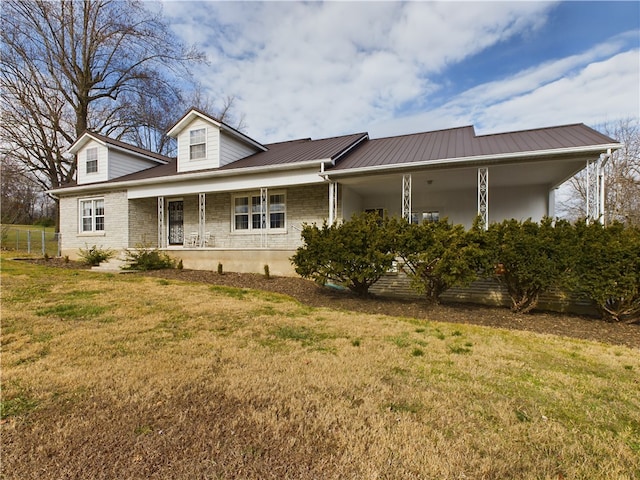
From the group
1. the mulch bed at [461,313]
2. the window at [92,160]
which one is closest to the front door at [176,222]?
the window at [92,160]

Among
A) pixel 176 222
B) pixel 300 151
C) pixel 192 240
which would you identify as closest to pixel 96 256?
pixel 176 222

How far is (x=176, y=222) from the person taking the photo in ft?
50.0

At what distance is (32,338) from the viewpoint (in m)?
4.10

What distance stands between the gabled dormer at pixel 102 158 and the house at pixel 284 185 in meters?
0.05

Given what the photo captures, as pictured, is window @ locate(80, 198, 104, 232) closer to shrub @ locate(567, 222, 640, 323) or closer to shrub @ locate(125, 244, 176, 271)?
shrub @ locate(125, 244, 176, 271)

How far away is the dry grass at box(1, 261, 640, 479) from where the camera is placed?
1952 mm

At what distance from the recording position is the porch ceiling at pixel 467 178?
8977 mm

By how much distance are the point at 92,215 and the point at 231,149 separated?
8.03 m

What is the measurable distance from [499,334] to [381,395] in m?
3.58

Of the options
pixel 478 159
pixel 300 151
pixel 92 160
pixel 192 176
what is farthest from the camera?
pixel 92 160

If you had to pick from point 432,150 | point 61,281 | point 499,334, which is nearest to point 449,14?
point 432,150

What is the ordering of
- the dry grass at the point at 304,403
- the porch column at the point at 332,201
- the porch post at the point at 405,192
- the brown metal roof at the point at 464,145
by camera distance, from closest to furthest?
the dry grass at the point at 304,403 → the brown metal roof at the point at 464,145 → the porch post at the point at 405,192 → the porch column at the point at 332,201

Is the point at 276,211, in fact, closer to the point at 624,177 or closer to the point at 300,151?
the point at 300,151

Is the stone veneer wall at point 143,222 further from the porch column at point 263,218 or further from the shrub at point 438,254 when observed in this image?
the shrub at point 438,254
